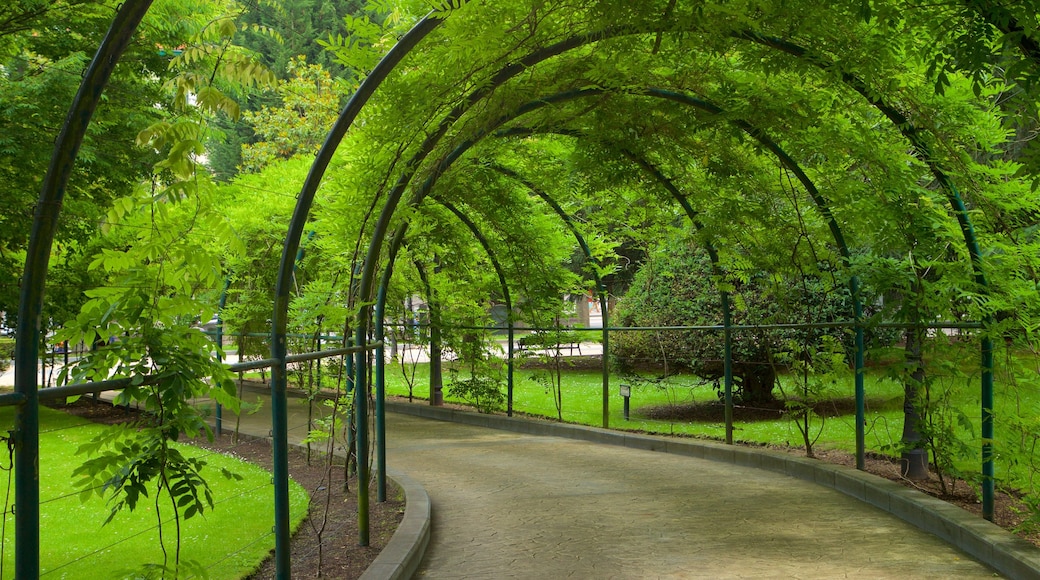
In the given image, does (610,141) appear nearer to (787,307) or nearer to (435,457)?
(787,307)

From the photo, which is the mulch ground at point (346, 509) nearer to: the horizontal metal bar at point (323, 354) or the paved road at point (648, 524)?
the paved road at point (648, 524)

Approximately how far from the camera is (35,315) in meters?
2.33

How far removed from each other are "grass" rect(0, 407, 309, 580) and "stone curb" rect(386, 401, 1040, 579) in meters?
4.42

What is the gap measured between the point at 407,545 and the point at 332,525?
107 centimetres

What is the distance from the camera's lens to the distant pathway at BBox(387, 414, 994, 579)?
5.43 metres

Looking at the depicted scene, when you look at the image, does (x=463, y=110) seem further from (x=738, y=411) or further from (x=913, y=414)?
(x=738, y=411)

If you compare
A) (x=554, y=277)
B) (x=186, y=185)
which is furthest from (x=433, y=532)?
(x=554, y=277)

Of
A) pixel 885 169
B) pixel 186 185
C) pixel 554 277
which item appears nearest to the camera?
pixel 186 185

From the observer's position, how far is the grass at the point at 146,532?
17.8 feet

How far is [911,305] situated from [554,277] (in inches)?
238

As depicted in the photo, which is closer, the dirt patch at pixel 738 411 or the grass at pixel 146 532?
the grass at pixel 146 532

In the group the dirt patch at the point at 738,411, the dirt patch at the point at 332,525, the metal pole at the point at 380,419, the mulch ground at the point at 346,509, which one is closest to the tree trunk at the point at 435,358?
the dirt patch at the point at 738,411

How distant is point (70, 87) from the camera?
7.15m

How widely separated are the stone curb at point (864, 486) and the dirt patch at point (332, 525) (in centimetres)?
365
